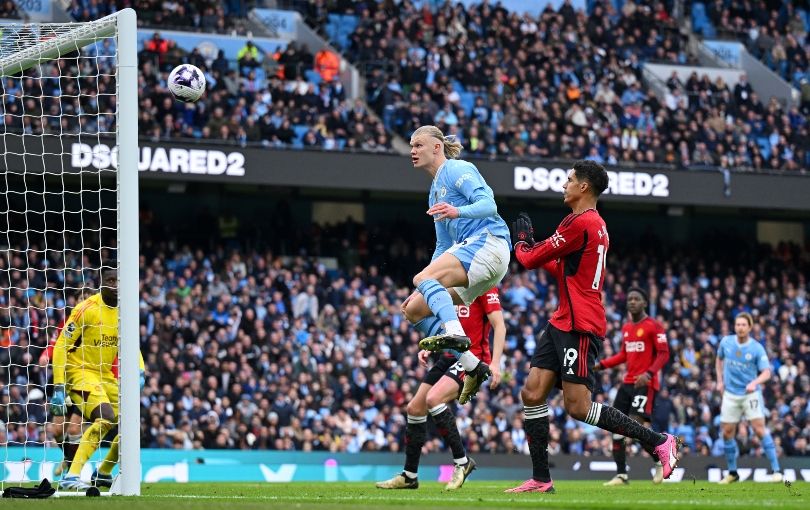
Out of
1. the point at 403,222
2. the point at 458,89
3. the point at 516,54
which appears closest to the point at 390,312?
the point at 403,222

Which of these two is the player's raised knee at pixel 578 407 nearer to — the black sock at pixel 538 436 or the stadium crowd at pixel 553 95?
the black sock at pixel 538 436

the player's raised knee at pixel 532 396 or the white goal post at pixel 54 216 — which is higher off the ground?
the white goal post at pixel 54 216

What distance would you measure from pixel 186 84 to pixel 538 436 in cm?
450

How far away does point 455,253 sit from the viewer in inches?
415

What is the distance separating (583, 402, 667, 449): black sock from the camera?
33.2 feet

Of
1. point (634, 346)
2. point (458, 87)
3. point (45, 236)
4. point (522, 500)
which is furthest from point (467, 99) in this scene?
point (522, 500)

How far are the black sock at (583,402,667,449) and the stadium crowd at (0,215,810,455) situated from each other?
38.6 ft

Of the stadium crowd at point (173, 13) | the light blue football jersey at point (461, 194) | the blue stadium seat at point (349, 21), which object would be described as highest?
the blue stadium seat at point (349, 21)

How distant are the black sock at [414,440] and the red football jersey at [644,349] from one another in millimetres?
5049

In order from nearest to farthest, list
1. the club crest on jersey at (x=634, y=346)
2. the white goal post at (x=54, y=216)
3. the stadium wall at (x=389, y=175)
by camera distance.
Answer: the white goal post at (x=54, y=216) < the club crest on jersey at (x=634, y=346) < the stadium wall at (x=389, y=175)

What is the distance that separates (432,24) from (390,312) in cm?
838

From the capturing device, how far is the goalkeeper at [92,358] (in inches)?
470

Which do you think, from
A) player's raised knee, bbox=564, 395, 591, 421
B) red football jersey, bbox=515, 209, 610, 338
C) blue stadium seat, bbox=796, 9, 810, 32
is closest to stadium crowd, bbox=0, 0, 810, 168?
blue stadium seat, bbox=796, 9, 810, 32

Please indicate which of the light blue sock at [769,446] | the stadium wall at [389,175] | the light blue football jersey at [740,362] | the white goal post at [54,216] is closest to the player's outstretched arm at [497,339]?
the white goal post at [54,216]
